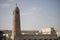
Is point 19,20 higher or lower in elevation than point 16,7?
lower

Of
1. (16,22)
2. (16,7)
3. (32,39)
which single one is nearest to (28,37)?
(32,39)

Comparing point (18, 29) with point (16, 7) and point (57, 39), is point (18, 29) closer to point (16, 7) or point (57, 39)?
point (16, 7)

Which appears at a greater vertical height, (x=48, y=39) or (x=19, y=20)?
(x=19, y=20)

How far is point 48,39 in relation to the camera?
2392 cm

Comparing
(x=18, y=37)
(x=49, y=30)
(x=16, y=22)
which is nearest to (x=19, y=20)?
(x=16, y=22)

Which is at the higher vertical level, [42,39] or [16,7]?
[16,7]

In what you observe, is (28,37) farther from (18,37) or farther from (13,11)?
(13,11)

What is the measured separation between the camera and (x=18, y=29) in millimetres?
23906

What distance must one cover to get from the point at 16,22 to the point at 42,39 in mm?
3561

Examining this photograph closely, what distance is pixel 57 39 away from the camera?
24109mm

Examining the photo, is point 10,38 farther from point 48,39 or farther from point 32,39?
point 48,39

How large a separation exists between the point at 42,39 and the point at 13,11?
4.67m

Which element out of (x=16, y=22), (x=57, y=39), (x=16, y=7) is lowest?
(x=57, y=39)

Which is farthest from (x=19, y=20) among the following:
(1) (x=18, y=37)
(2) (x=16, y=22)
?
(1) (x=18, y=37)
